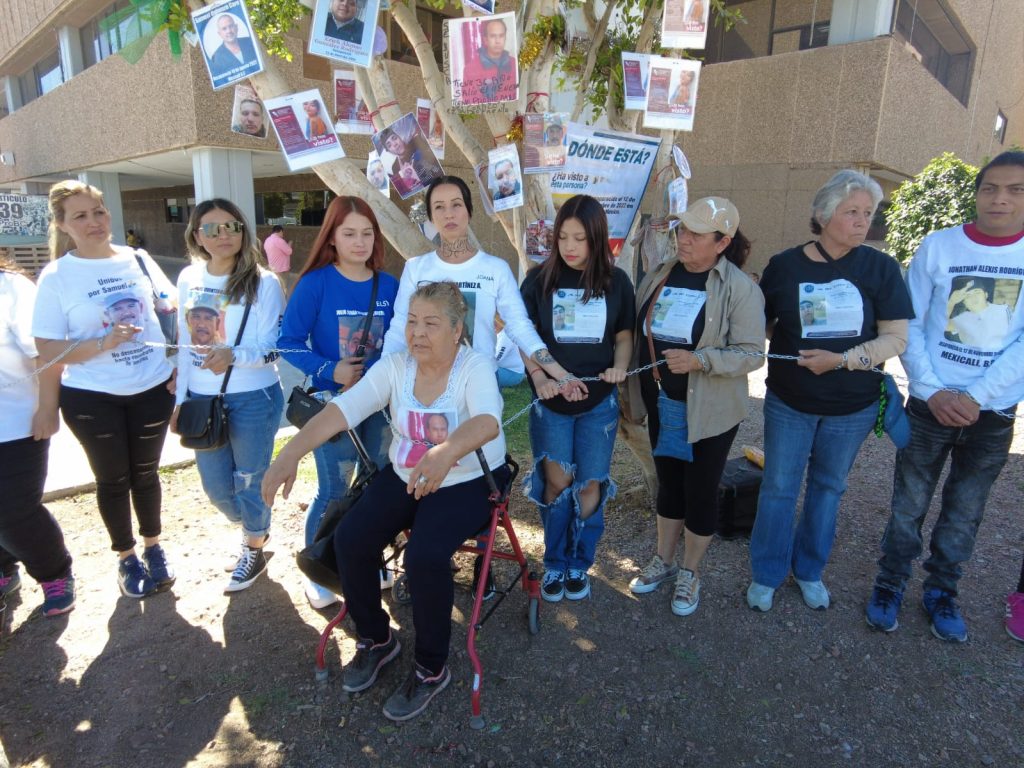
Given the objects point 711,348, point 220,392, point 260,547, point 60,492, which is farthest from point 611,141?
point 60,492

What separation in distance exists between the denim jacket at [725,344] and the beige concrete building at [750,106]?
744 centimetres

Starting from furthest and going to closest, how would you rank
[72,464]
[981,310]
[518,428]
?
1. [518,428]
2. [72,464]
3. [981,310]

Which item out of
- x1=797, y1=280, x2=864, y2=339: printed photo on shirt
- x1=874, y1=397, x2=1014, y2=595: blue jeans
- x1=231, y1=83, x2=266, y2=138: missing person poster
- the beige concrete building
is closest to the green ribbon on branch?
A: x1=231, y1=83, x2=266, y2=138: missing person poster

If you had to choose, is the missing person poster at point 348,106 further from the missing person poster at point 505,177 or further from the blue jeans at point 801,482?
the blue jeans at point 801,482

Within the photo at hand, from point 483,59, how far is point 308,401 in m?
2.08

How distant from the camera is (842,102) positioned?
9.84 metres

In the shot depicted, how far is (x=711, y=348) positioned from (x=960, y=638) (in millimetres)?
1802

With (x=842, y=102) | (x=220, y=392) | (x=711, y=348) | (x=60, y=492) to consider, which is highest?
(x=842, y=102)

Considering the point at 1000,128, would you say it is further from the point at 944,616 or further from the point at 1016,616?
the point at 944,616

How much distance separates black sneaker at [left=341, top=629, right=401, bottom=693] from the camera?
2496 mm

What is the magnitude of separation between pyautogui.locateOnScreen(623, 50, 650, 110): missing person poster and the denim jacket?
1479 millimetres

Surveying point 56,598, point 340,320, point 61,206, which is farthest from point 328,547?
point 61,206

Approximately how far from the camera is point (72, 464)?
4.70 meters

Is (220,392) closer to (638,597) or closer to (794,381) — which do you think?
(638,597)
